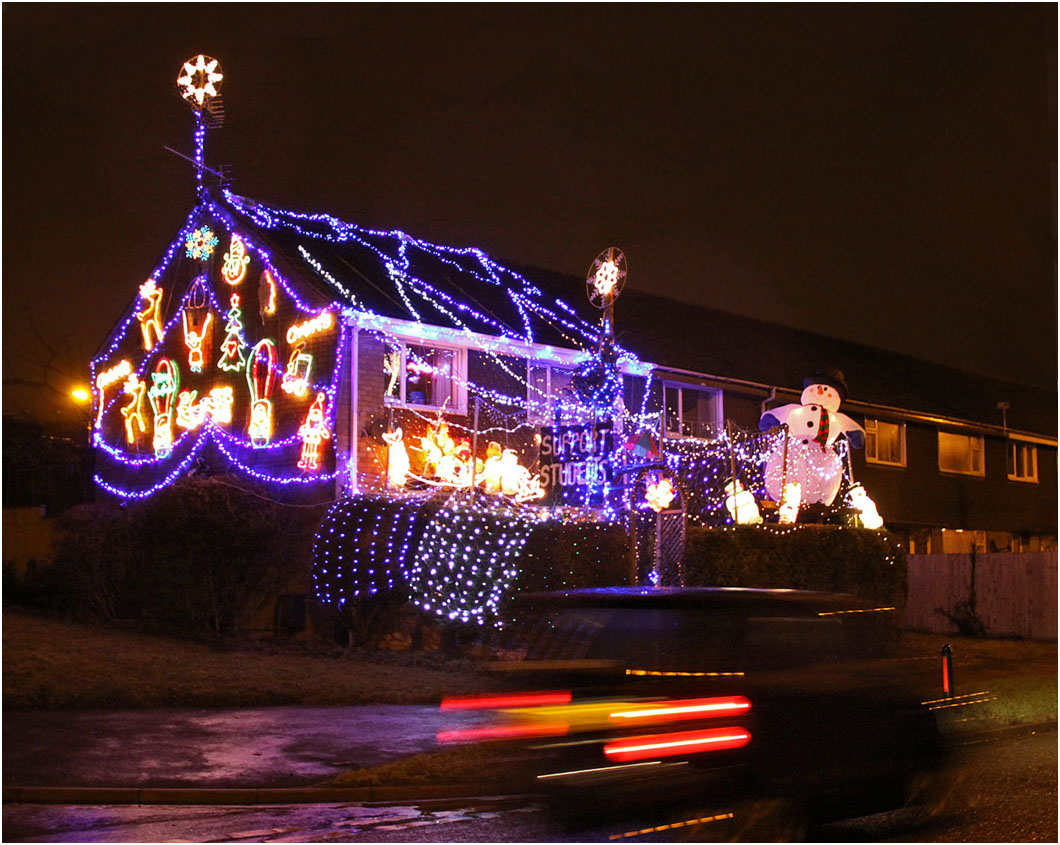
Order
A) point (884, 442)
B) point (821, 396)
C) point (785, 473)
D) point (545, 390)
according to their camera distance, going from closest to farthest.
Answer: point (785, 473) → point (545, 390) → point (821, 396) → point (884, 442)

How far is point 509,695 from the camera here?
714 cm

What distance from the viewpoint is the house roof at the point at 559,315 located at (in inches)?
870

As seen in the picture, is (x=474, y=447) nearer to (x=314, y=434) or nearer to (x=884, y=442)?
(x=314, y=434)

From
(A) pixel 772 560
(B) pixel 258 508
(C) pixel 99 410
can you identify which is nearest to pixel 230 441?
(B) pixel 258 508

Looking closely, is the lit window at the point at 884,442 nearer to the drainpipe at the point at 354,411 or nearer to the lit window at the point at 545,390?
the lit window at the point at 545,390

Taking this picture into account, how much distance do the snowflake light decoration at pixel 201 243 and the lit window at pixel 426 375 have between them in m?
5.20

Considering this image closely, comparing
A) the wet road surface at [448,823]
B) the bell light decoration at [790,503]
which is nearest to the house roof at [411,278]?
the bell light decoration at [790,503]

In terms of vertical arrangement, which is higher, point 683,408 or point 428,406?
point 683,408

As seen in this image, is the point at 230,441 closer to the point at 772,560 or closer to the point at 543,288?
the point at 543,288

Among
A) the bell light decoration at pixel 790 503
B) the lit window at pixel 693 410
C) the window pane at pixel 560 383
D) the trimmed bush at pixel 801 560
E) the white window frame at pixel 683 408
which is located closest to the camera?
the trimmed bush at pixel 801 560

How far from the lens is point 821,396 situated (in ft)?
81.0

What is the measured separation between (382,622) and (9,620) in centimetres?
568

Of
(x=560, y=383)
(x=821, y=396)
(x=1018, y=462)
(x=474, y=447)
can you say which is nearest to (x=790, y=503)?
(x=821, y=396)

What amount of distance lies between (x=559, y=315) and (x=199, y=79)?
28.5 ft
